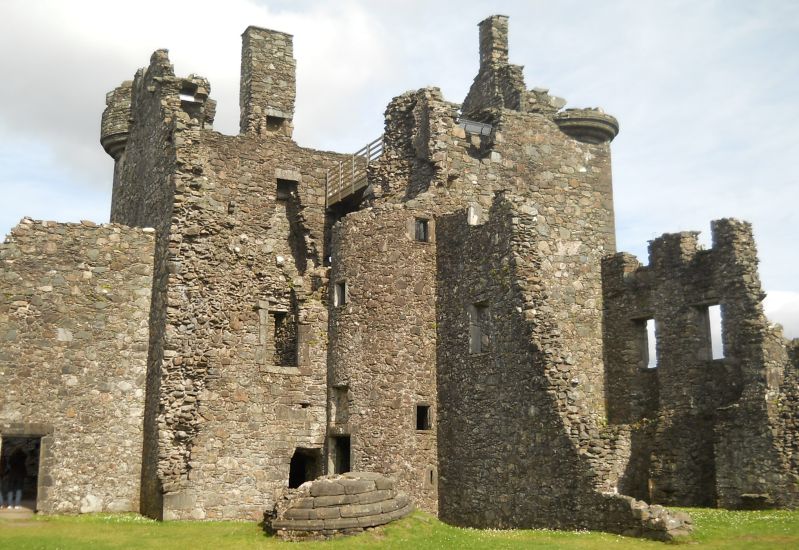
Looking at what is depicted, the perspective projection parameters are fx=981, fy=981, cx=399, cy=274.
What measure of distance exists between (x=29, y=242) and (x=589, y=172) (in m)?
16.3

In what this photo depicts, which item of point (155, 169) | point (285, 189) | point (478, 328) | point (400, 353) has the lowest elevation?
point (400, 353)

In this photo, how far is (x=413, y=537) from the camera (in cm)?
1812

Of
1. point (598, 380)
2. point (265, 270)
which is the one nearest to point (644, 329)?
point (598, 380)

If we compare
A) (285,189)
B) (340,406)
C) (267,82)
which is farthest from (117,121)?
(340,406)

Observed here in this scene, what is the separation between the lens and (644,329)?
1102 inches

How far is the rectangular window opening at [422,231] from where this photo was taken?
25766mm

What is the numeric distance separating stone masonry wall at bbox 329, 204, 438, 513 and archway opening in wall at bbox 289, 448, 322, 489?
1175 mm

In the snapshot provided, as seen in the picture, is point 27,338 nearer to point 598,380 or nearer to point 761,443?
point 598,380

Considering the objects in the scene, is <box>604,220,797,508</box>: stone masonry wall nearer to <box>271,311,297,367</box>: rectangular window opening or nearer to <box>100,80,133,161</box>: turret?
<box>271,311,297,367</box>: rectangular window opening

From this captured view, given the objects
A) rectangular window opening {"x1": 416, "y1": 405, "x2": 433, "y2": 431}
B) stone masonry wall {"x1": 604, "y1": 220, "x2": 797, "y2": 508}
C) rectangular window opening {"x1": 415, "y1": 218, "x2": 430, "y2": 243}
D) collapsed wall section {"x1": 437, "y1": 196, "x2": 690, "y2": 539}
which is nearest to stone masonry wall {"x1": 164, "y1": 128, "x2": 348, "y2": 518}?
rectangular window opening {"x1": 416, "y1": 405, "x2": 433, "y2": 431}

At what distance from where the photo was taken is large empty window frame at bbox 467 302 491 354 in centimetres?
2366

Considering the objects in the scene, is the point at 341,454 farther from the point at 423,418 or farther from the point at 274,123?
the point at 274,123

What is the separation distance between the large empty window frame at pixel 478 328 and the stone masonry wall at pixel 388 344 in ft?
4.77

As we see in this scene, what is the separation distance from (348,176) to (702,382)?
12079 millimetres
